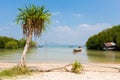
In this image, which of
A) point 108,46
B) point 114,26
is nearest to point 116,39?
point 108,46

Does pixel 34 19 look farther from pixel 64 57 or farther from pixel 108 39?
pixel 108 39

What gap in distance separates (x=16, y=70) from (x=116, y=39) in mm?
93144

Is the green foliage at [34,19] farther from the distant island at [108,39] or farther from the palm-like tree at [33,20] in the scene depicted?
the distant island at [108,39]

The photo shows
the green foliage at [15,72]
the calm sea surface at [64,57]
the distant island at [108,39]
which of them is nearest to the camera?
the green foliage at [15,72]

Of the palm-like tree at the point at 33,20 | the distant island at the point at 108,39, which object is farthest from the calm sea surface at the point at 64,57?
the distant island at the point at 108,39

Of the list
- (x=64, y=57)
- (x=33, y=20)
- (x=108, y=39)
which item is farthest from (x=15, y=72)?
(x=108, y=39)

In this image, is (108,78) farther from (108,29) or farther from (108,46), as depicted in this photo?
(108,29)

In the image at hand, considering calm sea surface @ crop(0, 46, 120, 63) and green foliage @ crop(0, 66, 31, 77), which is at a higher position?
green foliage @ crop(0, 66, 31, 77)

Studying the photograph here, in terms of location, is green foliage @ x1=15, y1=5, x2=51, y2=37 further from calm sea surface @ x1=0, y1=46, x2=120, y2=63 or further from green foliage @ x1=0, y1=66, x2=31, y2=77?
calm sea surface @ x1=0, y1=46, x2=120, y2=63

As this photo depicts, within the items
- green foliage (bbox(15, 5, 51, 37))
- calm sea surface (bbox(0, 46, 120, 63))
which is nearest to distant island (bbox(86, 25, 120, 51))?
calm sea surface (bbox(0, 46, 120, 63))

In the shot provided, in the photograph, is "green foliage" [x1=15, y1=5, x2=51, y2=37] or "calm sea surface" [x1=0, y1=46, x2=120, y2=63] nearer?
"green foliage" [x1=15, y1=5, x2=51, y2=37]

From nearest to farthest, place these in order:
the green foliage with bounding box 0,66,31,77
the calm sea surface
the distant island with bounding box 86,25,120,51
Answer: the green foliage with bounding box 0,66,31,77
the calm sea surface
the distant island with bounding box 86,25,120,51

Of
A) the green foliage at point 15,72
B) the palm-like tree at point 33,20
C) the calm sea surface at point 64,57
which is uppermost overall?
the palm-like tree at point 33,20

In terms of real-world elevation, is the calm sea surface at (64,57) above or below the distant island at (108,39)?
below
